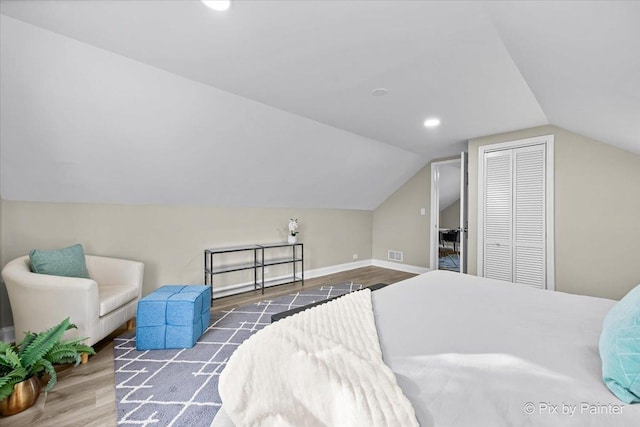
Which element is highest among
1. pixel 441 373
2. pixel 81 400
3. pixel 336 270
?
pixel 441 373

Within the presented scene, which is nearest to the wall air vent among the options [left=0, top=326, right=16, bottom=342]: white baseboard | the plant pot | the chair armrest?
the chair armrest

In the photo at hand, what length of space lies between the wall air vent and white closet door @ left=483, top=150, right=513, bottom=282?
1997 mm

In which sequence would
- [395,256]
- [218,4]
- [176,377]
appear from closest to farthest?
1. [218,4]
2. [176,377]
3. [395,256]

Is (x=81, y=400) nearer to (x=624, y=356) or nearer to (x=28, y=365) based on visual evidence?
(x=28, y=365)

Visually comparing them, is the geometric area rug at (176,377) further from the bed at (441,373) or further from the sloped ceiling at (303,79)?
the sloped ceiling at (303,79)

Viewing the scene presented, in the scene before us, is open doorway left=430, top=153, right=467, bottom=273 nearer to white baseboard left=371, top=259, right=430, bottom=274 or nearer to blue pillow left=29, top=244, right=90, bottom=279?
white baseboard left=371, top=259, right=430, bottom=274

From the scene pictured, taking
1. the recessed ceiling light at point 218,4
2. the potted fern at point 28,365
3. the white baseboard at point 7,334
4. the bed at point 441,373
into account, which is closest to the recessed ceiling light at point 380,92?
the recessed ceiling light at point 218,4

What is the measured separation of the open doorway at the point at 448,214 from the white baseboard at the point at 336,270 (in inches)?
20.0

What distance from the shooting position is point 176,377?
1.99 metres

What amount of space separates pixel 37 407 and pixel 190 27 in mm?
2461

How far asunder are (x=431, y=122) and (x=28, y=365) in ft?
13.0

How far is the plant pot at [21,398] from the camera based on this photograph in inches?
63.2

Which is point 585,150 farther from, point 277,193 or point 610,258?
point 277,193

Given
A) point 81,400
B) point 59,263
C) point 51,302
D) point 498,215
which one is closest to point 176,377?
point 81,400
